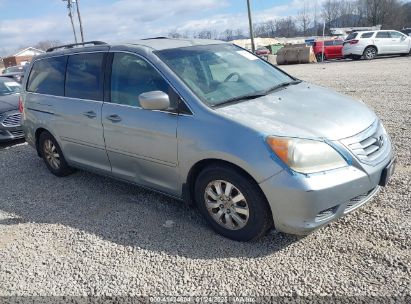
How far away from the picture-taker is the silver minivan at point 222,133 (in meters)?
2.86

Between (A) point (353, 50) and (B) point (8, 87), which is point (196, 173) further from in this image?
(A) point (353, 50)

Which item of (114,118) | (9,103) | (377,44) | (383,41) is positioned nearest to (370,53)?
(377,44)

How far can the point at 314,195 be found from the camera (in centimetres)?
275

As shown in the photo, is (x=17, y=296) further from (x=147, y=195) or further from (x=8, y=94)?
(x=8, y=94)

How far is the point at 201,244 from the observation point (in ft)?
11.0

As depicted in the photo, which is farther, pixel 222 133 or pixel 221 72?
pixel 221 72

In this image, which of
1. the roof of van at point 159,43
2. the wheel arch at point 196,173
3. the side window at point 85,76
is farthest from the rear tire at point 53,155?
the wheel arch at point 196,173

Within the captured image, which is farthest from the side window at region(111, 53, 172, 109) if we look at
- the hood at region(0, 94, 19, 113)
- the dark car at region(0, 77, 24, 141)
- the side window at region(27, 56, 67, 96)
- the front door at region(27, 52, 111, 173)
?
the hood at region(0, 94, 19, 113)

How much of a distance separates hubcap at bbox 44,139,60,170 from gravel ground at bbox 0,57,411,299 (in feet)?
2.58

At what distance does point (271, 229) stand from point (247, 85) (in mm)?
1429

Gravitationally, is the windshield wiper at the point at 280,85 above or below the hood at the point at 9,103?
above

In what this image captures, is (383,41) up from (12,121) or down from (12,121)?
up

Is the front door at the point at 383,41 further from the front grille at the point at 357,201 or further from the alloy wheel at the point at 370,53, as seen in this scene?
the front grille at the point at 357,201

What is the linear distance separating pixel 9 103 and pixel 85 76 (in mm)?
4759
